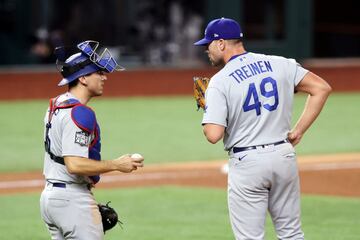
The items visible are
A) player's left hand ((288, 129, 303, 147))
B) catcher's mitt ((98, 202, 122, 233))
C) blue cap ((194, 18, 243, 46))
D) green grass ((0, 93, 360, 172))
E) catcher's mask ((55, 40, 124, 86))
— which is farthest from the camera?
green grass ((0, 93, 360, 172))

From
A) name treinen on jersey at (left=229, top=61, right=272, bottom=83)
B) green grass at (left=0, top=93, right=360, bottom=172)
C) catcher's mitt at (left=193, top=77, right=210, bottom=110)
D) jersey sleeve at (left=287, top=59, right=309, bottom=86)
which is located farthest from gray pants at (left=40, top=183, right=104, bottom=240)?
green grass at (left=0, top=93, right=360, bottom=172)

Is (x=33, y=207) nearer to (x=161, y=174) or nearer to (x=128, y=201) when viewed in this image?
(x=128, y=201)

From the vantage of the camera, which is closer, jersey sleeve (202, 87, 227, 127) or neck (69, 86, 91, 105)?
neck (69, 86, 91, 105)

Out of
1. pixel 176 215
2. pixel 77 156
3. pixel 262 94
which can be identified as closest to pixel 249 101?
pixel 262 94

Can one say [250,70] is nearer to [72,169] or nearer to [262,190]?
[262,190]

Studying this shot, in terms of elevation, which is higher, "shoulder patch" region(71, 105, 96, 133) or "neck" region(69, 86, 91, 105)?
"neck" region(69, 86, 91, 105)

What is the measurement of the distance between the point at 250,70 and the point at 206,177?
6975 mm

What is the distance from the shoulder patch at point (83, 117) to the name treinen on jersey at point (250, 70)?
1051 millimetres

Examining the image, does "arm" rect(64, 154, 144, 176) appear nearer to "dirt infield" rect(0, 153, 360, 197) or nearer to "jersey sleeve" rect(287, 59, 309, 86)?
"jersey sleeve" rect(287, 59, 309, 86)

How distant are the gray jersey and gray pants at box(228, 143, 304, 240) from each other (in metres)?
1.02

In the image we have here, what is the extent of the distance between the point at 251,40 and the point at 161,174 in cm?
997

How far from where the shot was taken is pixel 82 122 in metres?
5.55

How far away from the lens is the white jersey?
6070 millimetres

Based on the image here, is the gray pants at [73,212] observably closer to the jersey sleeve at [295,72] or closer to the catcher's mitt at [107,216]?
the catcher's mitt at [107,216]
